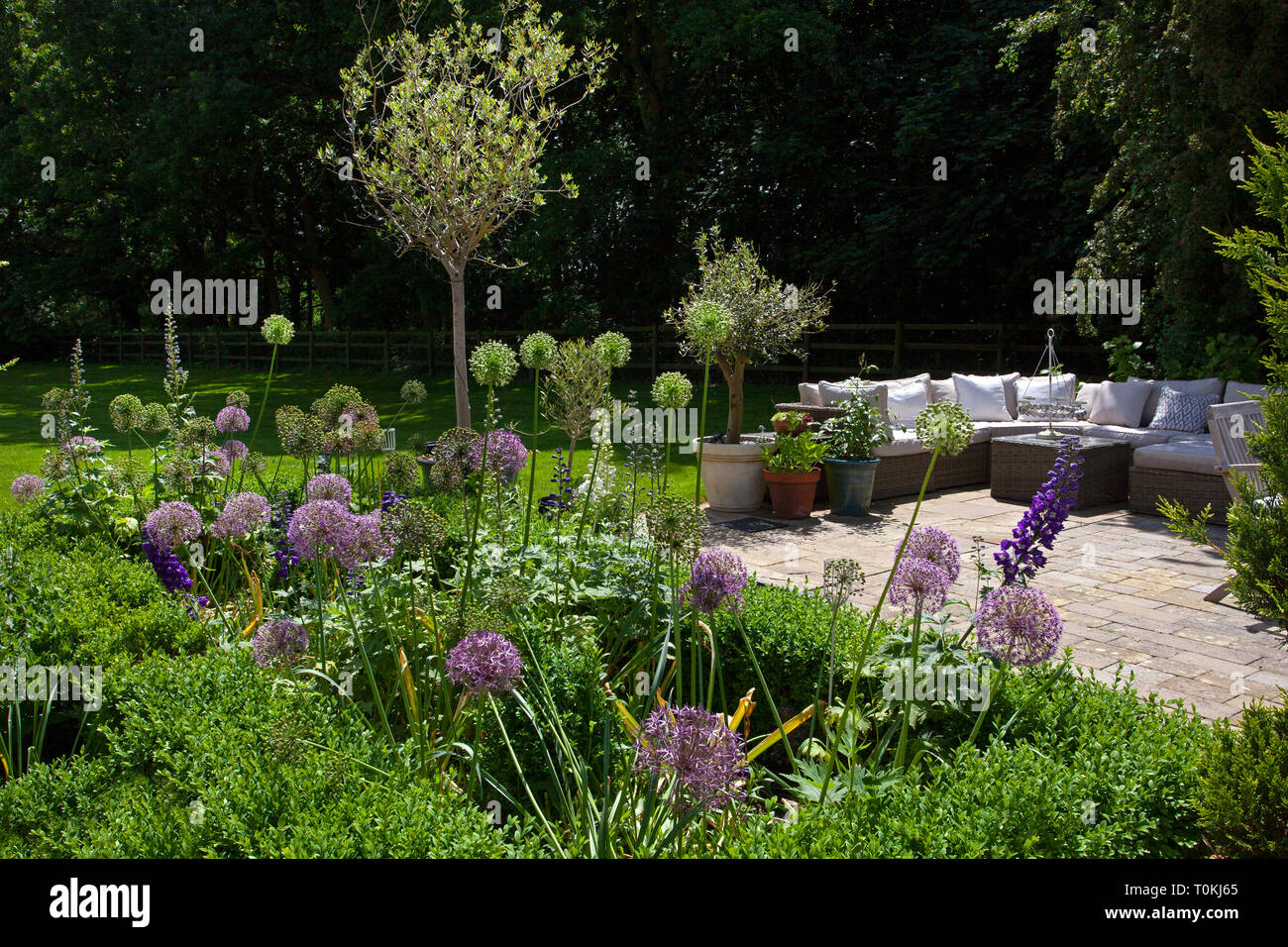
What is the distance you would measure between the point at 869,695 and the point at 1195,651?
2.45m

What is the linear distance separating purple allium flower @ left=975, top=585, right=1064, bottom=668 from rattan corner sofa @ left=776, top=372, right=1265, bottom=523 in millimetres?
4833

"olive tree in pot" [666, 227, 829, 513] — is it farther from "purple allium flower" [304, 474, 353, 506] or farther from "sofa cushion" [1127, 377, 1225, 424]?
"purple allium flower" [304, 474, 353, 506]

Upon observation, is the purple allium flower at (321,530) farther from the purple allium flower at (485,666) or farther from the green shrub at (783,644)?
the green shrub at (783,644)

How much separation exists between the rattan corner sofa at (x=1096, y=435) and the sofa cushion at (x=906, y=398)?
0.12ft

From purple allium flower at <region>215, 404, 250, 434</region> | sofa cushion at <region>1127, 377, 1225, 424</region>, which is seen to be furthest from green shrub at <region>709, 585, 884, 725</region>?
sofa cushion at <region>1127, 377, 1225, 424</region>

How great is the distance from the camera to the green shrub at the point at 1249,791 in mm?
1929

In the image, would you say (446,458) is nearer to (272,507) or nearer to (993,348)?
(272,507)

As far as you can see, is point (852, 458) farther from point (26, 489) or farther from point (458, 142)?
point (26, 489)

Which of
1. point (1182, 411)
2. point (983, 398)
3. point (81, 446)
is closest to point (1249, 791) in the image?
point (81, 446)

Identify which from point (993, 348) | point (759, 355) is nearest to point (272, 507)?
point (759, 355)

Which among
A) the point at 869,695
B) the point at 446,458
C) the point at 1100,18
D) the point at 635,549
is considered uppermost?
the point at 1100,18

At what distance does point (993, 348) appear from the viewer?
15.2 m

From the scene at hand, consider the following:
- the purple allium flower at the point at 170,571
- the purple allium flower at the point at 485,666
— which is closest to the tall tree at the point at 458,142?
the purple allium flower at the point at 170,571

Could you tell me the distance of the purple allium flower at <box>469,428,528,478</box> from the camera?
125 inches
